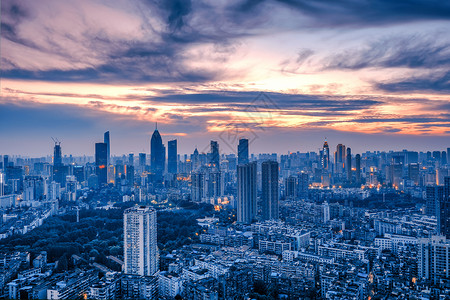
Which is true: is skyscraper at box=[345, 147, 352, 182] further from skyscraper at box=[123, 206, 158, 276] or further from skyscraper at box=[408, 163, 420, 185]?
skyscraper at box=[123, 206, 158, 276]

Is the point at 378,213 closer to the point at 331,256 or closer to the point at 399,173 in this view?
the point at 331,256

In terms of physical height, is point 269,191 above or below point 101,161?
below

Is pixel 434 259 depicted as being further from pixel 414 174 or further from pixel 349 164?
pixel 349 164

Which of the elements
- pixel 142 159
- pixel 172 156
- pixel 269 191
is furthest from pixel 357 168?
pixel 142 159

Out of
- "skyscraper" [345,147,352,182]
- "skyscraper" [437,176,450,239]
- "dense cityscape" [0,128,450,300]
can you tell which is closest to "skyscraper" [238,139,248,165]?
"dense cityscape" [0,128,450,300]

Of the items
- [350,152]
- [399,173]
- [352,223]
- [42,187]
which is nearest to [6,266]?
[352,223]

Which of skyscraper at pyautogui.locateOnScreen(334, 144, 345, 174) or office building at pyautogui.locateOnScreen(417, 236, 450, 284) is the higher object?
skyscraper at pyautogui.locateOnScreen(334, 144, 345, 174)
